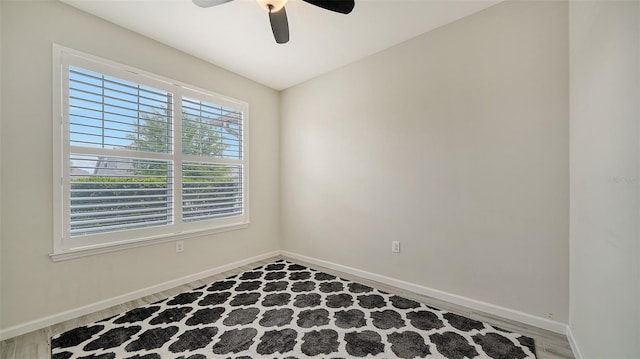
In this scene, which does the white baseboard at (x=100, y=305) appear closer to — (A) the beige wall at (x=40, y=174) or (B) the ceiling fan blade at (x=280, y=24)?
(A) the beige wall at (x=40, y=174)

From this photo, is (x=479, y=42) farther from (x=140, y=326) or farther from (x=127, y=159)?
(x=140, y=326)

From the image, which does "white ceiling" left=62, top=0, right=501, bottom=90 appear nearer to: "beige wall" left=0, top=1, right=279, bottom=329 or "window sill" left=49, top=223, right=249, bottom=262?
"beige wall" left=0, top=1, right=279, bottom=329

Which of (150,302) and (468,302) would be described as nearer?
(468,302)

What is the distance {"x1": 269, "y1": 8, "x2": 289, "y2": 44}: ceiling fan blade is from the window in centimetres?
149

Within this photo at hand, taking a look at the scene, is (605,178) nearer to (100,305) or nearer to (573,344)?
(573,344)

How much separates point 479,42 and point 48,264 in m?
4.06

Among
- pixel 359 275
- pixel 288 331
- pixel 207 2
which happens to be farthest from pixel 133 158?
pixel 359 275

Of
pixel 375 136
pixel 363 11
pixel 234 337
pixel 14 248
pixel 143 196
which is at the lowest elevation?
pixel 234 337

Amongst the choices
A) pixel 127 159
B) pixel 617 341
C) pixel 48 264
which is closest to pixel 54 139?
pixel 127 159

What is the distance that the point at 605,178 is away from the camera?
4.20ft

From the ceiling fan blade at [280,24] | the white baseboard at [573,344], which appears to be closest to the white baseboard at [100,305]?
the ceiling fan blade at [280,24]

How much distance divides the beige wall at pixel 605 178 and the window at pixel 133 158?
3.33m

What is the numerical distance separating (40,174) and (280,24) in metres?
2.23

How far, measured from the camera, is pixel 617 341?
3.72 ft
